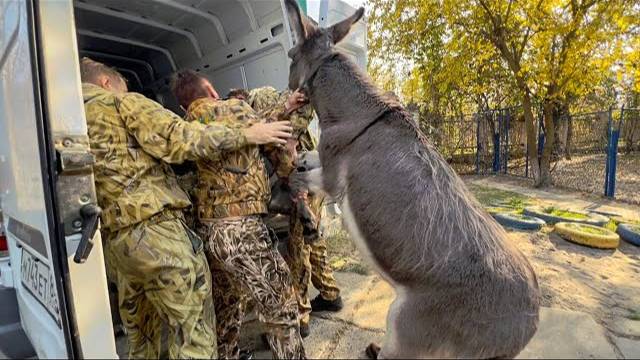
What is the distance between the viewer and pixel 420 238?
185 cm

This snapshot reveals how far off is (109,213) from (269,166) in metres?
1.38

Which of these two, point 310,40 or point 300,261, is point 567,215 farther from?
point 310,40

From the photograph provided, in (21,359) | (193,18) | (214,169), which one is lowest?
(21,359)

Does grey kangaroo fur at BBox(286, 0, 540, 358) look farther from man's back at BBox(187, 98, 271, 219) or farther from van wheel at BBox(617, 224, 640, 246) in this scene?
van wheel at BBox(617, 224, 640, 246)

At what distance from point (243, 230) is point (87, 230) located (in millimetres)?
828

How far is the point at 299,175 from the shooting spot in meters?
2.40

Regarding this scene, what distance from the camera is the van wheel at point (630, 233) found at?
5.22 metres

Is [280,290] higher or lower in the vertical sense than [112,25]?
lower

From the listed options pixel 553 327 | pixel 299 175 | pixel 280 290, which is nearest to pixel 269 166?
pixel 299 175

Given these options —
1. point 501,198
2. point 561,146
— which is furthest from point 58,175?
point 561,146

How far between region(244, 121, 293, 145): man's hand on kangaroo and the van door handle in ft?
2.63

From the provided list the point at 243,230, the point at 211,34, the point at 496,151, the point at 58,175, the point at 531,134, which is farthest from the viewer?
the point at 496,151

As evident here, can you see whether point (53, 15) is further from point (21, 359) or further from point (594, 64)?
point (594, 64)

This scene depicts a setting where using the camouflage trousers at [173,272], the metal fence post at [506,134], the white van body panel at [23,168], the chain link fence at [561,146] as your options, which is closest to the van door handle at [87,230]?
the white van body panel at [23,168]
